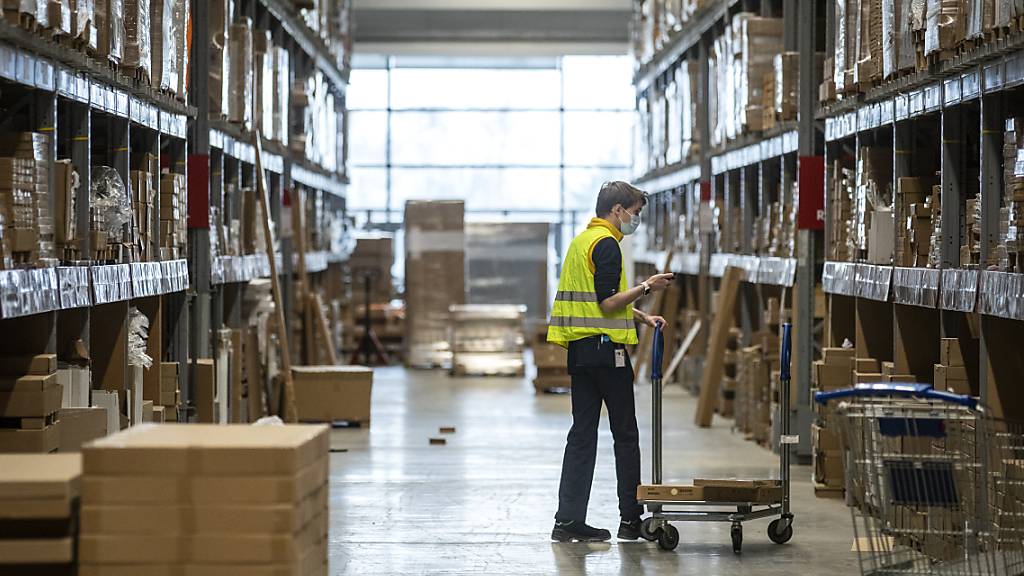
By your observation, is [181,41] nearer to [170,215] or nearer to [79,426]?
[170,215]

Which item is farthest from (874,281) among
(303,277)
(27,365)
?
(303,277)

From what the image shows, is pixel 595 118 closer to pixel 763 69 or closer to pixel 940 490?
pixel 763 69

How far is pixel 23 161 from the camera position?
6902 millimetres

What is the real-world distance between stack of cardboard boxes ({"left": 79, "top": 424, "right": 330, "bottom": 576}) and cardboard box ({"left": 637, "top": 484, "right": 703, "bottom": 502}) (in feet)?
11.2

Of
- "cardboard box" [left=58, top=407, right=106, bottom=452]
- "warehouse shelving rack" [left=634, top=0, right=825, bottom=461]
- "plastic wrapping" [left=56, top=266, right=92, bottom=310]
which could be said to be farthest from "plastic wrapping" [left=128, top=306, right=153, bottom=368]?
"warehouse shelving rack" [left=634, top=0, right=825, bottom=461]

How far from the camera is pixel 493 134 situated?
108 feet

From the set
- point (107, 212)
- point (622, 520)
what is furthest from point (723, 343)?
point (107, 212)

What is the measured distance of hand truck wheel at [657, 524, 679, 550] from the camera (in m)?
8.09

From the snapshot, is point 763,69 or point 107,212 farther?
point 763,69

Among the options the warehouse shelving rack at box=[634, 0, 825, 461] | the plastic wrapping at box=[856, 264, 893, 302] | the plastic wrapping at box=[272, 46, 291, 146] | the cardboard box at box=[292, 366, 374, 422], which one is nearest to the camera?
the plastic wrapping at box=[856, 264, 893, 302]

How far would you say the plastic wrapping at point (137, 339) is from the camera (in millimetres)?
9531

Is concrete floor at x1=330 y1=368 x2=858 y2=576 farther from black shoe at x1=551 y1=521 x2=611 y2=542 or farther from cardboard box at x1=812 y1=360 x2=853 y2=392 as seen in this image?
cardboard box at x1=812 y1=360 x2=853 y2=392

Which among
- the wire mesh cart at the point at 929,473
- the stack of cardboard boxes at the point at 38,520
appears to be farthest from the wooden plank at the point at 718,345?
the stack of cardboard boxes at the point at 38,520

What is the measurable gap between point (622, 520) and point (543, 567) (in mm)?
891
